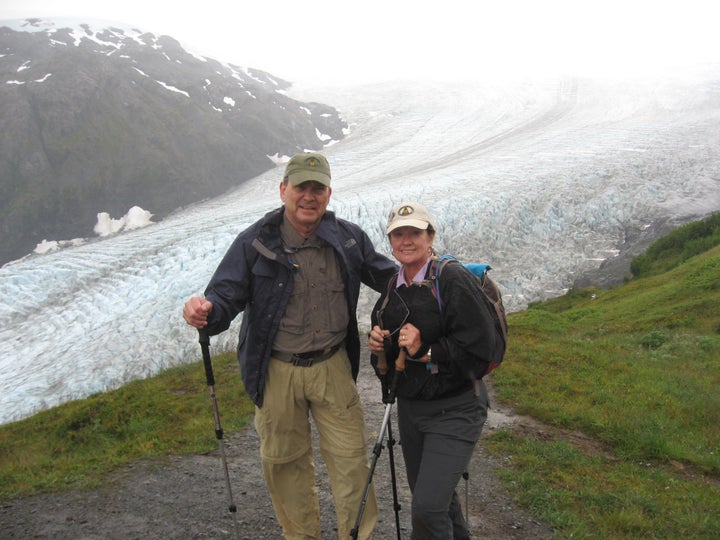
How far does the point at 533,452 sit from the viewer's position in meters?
6.58

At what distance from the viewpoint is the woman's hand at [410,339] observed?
11.5 ft

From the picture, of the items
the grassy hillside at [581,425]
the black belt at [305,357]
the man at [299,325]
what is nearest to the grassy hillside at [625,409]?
the grassy hillside at [581,425]

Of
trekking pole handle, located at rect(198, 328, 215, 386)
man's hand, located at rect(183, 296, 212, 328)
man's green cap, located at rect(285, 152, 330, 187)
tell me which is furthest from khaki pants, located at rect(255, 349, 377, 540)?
man's green cap, located at rect(285, 152, 330, 187)

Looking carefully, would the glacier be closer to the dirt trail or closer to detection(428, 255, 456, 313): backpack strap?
the dirt trail

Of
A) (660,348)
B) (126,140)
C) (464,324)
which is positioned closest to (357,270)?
(464,324)

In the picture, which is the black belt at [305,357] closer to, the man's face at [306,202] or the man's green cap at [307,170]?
the man's face at [306,202]

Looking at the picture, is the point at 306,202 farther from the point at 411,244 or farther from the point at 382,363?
the point at 382,363

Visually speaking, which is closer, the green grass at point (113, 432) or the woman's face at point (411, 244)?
the woman's face at point (411, 244)

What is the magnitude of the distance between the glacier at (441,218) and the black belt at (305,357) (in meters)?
9.40

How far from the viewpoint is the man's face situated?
3.85 metres

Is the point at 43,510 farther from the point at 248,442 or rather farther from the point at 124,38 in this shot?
the point at 124,38

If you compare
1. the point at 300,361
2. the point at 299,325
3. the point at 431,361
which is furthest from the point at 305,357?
the point at 431,361

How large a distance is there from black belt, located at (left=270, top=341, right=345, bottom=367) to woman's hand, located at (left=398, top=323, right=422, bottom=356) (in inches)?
24.5

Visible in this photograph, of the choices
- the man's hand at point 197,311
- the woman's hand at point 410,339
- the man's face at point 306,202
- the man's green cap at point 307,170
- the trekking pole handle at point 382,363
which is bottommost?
the trekking pole handle at point 382,363
